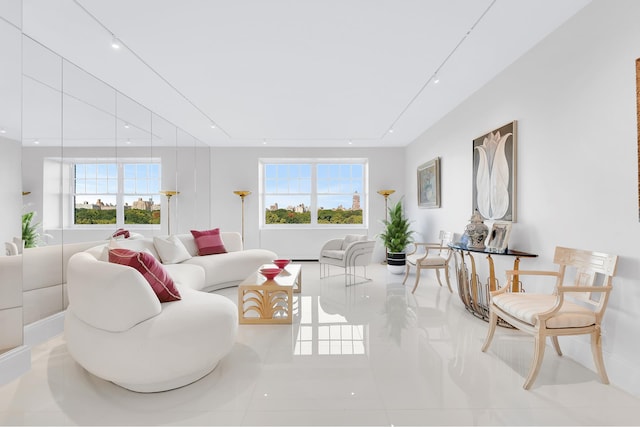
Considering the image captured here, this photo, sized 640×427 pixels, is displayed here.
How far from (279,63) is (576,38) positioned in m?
2.64

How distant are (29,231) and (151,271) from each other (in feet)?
5.41

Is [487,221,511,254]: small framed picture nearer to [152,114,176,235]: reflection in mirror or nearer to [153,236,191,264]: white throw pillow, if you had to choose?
[153,236,191,264]: white throw pillow

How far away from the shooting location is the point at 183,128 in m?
5.74

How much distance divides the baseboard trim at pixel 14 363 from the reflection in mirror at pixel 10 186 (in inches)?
2.5

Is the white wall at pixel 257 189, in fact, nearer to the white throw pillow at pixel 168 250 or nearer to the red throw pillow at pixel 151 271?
the white throw pillow at pixel 168 250

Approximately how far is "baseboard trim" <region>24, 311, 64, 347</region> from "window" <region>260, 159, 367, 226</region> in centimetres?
467

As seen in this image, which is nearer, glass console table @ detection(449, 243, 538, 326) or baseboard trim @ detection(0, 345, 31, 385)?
baseboard trim @ detection(0, 345, 31, 385)

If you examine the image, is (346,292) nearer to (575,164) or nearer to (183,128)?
(575,164)

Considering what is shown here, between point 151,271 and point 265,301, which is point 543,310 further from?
point 151,271

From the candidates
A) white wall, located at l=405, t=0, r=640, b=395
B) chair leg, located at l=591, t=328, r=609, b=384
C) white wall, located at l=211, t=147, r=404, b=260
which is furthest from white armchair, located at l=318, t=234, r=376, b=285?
chair leg, located at l=591, t=328, r=609, b=384

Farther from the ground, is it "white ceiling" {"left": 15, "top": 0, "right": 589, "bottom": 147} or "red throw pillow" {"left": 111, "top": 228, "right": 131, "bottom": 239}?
"white ceiling" {"left": 15, "top": 0, "right": 589, "bottom": 147}

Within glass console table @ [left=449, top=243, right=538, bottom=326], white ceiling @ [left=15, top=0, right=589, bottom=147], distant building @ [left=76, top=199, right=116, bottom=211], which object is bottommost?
glass console table @ [left=449, top=243, right=538, bottom=326]

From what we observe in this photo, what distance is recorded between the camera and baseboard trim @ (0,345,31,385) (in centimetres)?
221

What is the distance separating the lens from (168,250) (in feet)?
14.6
